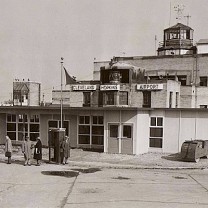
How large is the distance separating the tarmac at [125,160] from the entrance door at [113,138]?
0.65 metres

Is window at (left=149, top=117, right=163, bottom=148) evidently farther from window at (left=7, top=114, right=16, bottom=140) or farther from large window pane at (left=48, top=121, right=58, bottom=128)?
window at (left=7, top=114, right=16, bottom=140)

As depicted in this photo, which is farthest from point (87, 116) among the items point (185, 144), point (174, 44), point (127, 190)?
point (174, 44)

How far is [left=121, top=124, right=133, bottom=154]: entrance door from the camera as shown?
24.9 m

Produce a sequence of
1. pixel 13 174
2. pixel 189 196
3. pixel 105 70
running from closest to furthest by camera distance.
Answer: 1. pixel 189 196
2. pixel 13 174
3. pixel 105 70

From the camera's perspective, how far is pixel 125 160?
22734 millimetres

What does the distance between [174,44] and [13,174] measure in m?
49.7

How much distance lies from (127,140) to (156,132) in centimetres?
289

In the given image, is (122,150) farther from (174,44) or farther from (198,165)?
(174,44)

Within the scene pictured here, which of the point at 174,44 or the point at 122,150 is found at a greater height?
the point at 174,44

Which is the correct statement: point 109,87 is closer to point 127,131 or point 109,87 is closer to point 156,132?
point 156,132

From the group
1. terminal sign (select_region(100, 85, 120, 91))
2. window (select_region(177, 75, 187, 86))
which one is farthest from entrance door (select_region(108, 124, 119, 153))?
window (select_region(177, 75, 187, 86))

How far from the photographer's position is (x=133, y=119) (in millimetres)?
24859

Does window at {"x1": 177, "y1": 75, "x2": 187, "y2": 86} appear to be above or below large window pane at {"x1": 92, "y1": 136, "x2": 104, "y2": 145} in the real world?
above

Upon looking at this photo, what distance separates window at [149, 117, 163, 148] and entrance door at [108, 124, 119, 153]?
3.00 meters
